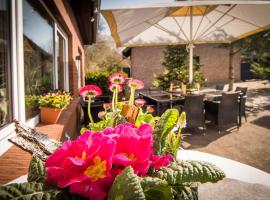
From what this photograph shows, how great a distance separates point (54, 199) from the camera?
0.46 metres

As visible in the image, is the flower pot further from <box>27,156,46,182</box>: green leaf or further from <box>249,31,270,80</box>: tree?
<box>249,31,270,80</box>: tree

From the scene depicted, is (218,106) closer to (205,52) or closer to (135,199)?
(135,199)

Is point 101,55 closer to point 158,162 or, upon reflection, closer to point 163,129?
point 163,129

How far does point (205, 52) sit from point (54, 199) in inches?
901

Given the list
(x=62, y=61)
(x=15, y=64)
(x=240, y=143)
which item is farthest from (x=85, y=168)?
(x=62, y=61)

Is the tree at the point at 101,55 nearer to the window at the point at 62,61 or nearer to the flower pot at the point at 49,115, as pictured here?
the window at the point at 62,61

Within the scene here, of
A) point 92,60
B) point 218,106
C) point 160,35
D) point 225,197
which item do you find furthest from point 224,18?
point 92,60

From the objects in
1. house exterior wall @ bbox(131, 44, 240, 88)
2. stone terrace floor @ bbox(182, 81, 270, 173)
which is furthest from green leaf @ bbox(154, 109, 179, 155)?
house exterior wall @ bbox(131, 44, 240, 88)

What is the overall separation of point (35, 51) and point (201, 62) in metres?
20.2


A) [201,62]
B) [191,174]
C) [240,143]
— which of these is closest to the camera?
[191,174]

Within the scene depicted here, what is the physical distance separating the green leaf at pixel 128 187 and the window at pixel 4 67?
1789mm

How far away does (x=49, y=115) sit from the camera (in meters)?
3.17

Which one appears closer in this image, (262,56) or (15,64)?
(15,64)

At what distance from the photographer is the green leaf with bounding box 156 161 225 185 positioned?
1.77ft
